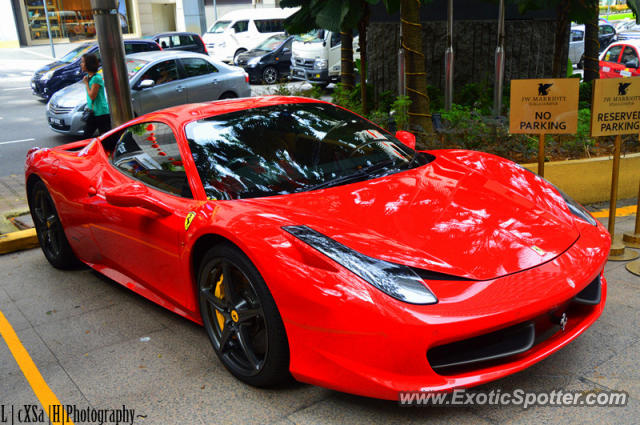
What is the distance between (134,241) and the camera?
3.88 m

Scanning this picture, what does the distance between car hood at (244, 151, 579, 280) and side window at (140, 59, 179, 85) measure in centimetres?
945

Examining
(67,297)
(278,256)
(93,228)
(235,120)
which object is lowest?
(67,297)

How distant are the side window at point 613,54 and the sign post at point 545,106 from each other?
467 inches

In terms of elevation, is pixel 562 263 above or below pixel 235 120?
below

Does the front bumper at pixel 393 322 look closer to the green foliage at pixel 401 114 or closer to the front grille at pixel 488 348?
the front grille at pixel 488 348

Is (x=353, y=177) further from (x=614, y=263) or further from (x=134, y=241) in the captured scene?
(x=614, y=263)

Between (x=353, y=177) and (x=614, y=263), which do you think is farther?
(x=614, y=263)

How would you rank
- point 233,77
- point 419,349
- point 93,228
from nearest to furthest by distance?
point 419,349
point 93,228
point 233,77

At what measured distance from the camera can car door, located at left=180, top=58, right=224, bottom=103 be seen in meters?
12.6

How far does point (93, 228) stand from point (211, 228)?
5.27ft

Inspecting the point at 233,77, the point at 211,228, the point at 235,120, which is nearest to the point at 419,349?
the point at 211,228

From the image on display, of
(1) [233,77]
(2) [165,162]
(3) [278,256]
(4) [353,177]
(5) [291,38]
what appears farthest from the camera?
(5) [291,38]

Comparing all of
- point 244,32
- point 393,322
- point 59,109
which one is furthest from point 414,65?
point 244,32

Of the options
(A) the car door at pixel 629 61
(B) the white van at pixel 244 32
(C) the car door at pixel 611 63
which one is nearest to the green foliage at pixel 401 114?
(A) the car door at pixel 629 61
